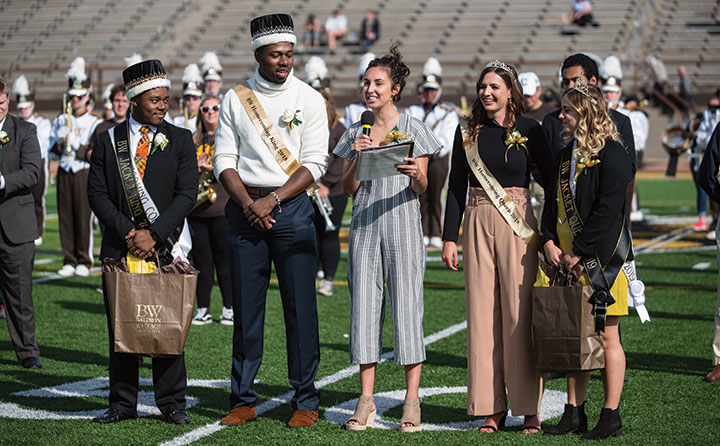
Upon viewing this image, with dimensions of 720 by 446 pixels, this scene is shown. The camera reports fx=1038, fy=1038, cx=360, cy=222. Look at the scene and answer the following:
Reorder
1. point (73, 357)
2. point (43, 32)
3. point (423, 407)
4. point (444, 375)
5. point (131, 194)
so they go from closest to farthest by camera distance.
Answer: point (131, 194) < point (423, 407) < point (444, 375) < point (73, 357) < point (43, 32)

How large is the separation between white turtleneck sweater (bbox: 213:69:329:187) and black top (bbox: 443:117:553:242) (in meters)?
0.76

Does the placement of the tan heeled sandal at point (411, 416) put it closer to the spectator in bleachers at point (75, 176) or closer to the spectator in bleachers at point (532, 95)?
the spectator in bleachers at point (532, 95)

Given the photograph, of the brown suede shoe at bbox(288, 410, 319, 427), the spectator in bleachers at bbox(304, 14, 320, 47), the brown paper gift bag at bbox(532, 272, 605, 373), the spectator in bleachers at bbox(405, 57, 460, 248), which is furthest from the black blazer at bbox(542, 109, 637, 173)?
the spectator in bleachers at bbox(304, 14, 320, 47)

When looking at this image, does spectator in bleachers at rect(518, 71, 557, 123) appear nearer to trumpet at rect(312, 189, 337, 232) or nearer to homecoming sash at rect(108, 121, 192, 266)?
trumpet at rect(312, 189, 337, 232)

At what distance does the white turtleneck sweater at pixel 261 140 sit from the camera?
221 inches

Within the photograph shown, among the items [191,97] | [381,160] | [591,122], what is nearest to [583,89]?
[591,122]

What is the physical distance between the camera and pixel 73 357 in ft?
24.9

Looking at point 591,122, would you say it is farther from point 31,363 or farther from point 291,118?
point 31,363

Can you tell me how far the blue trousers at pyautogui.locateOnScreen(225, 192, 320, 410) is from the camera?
5684 millimetres

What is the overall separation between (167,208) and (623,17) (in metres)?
30.5

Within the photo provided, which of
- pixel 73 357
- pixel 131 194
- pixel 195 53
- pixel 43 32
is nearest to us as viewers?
pixel 131 194

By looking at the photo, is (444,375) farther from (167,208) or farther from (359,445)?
(167,208)

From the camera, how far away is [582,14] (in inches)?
1304

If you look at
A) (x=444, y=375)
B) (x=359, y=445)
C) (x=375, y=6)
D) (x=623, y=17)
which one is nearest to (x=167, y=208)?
(x=359, y=445)
